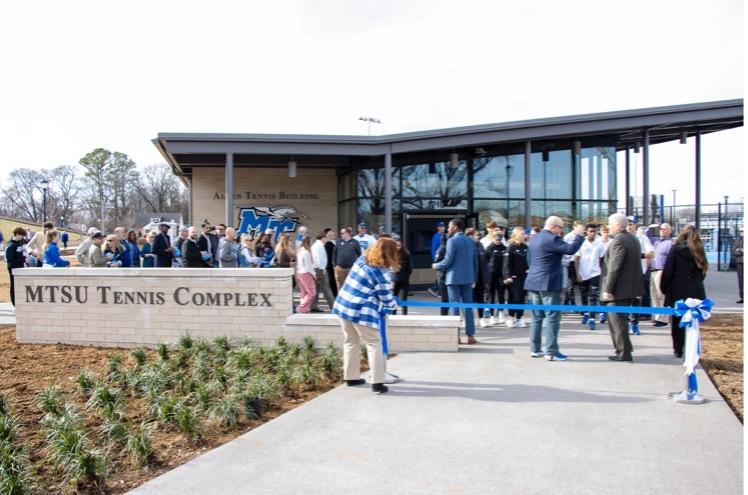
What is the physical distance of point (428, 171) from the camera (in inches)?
702

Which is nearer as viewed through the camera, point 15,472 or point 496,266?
point 15,472

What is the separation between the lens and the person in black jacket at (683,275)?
832 cm

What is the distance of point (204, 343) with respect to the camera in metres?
9.01

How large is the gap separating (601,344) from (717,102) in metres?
10.3

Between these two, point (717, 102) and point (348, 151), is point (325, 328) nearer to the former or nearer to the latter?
point (348, 151)

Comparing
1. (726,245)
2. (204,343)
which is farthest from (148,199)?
(204,343)

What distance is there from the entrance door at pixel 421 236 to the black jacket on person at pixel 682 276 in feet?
30.0

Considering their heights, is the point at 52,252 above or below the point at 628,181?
below

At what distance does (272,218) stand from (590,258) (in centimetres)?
1201

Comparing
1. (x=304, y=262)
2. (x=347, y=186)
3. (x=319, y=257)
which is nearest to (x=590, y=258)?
(x=304, y=262)

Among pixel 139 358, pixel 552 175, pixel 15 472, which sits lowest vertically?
pixel 15 472

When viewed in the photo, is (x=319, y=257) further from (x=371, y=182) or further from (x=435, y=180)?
(x=435, y=180)

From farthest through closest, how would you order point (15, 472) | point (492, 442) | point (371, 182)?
point (371, 182) < point (492, 442) < point (15, 472)

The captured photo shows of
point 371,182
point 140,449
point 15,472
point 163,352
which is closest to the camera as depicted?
point 15,472
